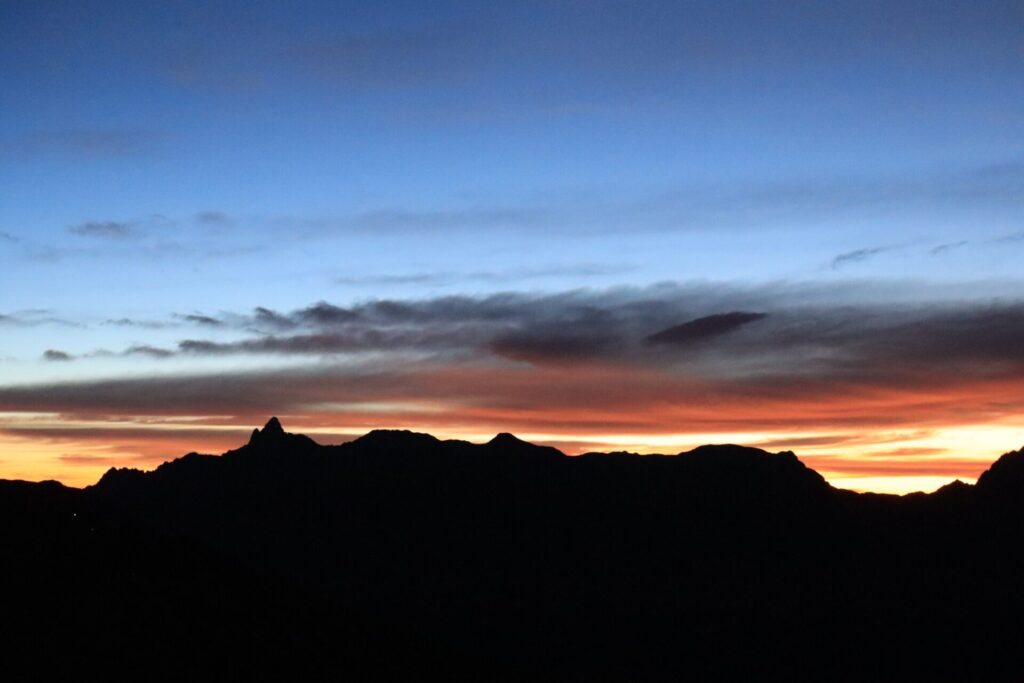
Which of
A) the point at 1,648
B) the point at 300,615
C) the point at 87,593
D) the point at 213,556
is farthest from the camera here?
the point at 213,556

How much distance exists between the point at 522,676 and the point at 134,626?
39.0 metres

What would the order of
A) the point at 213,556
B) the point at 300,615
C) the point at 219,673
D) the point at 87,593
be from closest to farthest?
the point at 219,673, the point at 87,593, the point at 300,615, the point at 213,556

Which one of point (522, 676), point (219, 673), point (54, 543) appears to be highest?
point (54, 543)

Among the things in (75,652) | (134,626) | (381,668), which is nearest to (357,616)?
(381,668)

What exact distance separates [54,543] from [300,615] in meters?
17.9

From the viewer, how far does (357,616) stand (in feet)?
282

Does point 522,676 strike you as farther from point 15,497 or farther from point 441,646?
point 15,497

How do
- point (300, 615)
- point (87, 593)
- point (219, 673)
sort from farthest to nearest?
point (300, 615) → point (87, 593) → point (219, 673)

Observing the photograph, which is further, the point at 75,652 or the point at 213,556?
the point at 213,556

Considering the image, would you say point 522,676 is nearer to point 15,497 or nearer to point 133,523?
point 133,523

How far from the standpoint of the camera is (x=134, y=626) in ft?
180

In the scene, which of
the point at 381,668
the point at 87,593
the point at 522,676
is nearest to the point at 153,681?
the point at 87,593

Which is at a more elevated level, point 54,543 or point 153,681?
point 54,543

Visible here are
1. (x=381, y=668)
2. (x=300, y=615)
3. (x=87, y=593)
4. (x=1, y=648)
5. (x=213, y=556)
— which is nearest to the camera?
(x=1, y=648)
